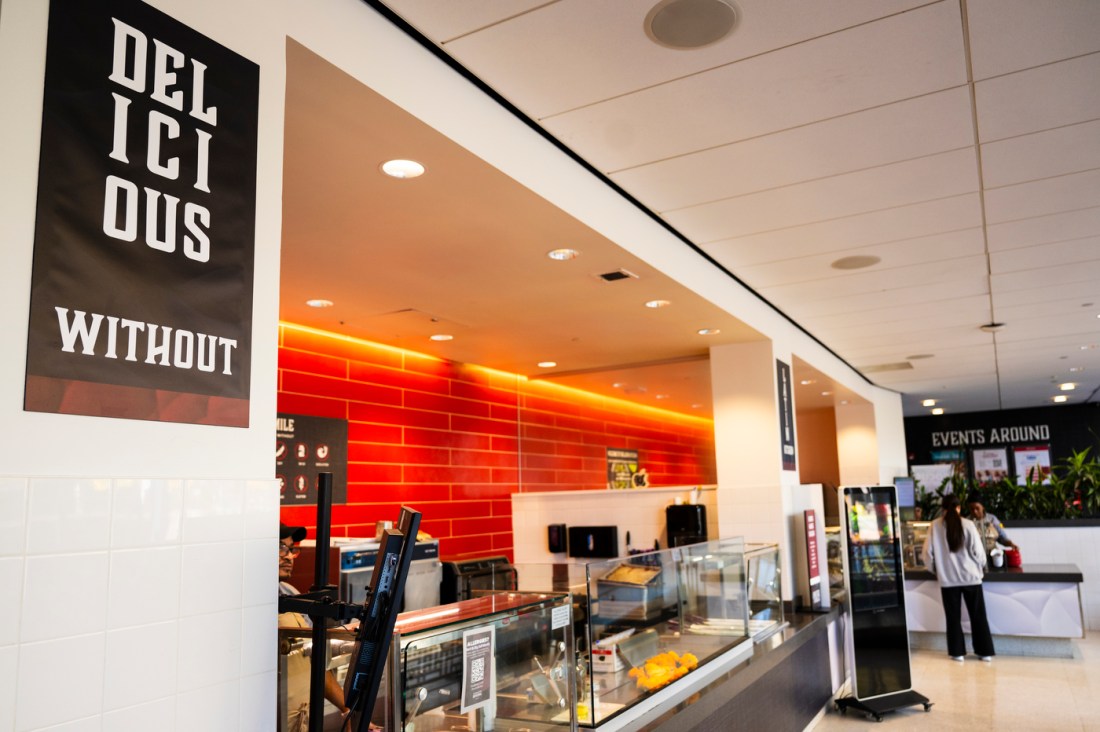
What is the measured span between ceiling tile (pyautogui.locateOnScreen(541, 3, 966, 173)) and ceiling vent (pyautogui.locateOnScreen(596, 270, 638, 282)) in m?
0.96

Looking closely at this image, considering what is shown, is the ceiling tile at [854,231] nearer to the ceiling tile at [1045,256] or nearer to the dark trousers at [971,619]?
the ceiling tile at [1045,256]

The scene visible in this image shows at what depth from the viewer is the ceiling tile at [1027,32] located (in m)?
2.55

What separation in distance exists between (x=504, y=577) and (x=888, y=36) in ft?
14.2

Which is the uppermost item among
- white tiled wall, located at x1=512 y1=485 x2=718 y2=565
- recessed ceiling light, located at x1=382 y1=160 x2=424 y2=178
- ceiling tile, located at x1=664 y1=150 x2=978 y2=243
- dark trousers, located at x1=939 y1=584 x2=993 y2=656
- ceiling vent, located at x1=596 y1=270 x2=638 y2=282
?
ceiling tile, located at x1=664 y1=150 x2=978 y2=243

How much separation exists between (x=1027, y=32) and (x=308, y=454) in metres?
4.69

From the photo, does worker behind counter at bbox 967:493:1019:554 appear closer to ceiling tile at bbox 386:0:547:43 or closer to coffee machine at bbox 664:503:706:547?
coffee machine at bbox 664:503:706:547

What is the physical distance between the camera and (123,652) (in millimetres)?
1505

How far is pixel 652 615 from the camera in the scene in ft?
12.6

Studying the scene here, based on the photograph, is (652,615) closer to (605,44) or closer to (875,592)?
(605,44)

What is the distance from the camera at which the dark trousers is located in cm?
727

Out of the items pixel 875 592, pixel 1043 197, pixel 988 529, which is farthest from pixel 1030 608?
pixel 1043 197

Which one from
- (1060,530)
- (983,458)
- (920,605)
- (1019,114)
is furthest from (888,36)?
(983,458)

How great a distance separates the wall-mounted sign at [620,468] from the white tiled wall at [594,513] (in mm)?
2018

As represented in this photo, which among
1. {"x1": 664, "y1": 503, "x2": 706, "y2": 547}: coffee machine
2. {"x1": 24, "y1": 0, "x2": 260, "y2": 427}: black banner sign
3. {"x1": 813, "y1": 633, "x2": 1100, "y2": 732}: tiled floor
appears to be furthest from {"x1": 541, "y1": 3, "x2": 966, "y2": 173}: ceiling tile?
{"x1": 664, "y1": 503, "x2": 706, "y2": 547}: coffee machine
